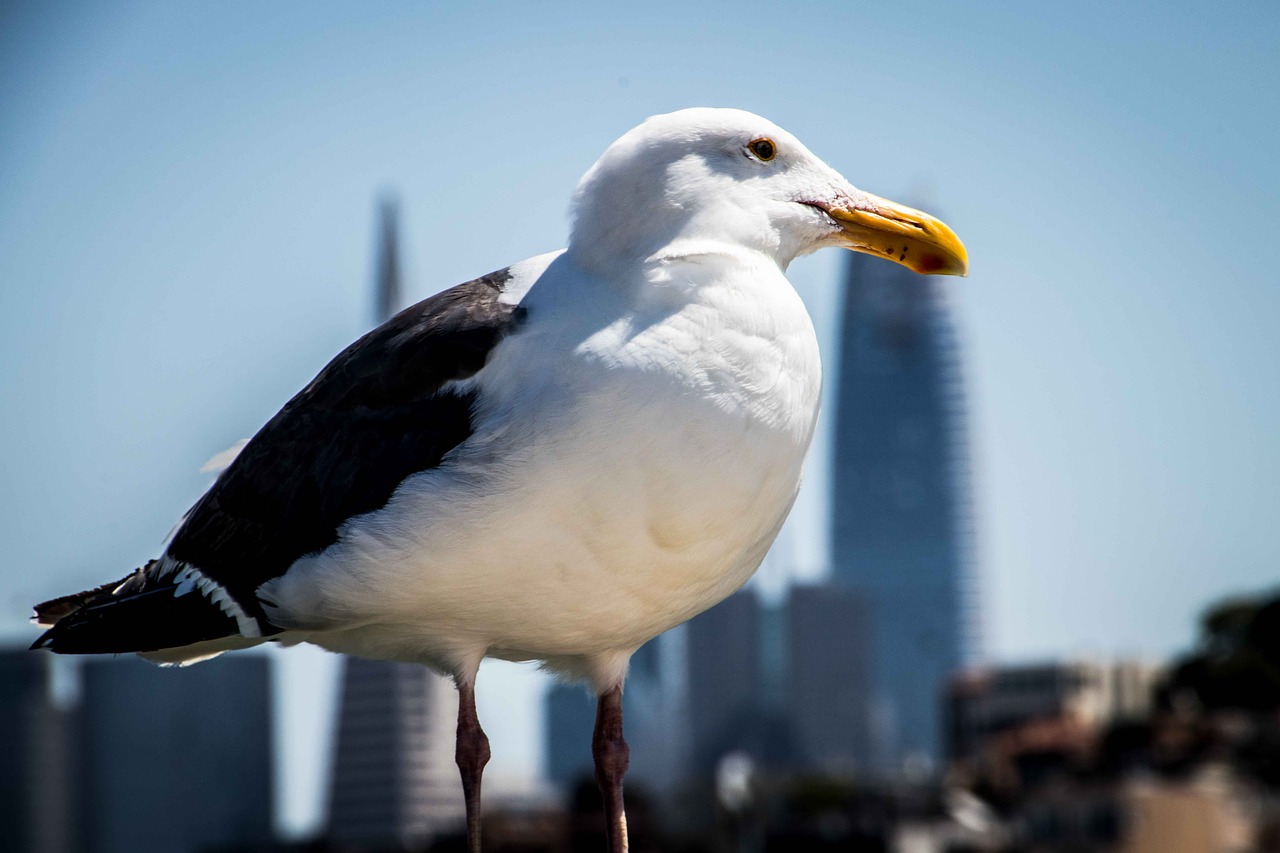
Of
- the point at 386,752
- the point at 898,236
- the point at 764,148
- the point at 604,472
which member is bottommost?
the point at 386,752

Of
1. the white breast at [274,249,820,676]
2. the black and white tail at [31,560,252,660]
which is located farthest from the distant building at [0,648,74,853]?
the white breast at [274,249,820,676]

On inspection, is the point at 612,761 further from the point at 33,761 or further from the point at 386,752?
the point at 386,752

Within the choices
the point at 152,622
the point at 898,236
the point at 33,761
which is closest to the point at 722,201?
A: the point at 898,236

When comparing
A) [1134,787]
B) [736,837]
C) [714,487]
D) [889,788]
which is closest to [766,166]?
[714,487]

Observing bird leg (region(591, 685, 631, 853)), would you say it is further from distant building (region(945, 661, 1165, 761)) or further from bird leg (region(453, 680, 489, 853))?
distant building (region(945, 661, 1165, 761))

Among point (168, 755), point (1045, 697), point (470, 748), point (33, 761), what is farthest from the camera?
point (33, 761)

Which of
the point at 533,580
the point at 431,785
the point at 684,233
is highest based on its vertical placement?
the point at 684,233

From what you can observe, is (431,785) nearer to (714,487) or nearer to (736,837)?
(736,837)
